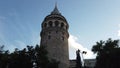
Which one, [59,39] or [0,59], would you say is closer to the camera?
[0,59]

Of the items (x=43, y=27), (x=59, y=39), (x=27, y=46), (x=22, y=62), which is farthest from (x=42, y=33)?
(x=22, y=62)

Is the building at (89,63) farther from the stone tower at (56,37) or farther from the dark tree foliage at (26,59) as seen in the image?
the dark tree foliage at (26,59)

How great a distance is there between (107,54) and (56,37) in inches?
655

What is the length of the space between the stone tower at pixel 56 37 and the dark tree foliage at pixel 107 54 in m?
9.48

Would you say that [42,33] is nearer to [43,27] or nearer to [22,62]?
[43,27]

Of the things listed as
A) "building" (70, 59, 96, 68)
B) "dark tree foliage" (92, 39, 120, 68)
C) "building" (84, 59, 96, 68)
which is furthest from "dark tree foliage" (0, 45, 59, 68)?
"building" (84, 59, 96, 68)

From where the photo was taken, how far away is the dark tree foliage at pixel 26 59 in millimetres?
33031

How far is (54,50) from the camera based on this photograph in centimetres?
4559

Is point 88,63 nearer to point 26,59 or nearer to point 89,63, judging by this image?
point 89,63

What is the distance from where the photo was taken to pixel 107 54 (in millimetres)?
34688

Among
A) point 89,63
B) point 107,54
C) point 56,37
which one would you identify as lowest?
point 89,63

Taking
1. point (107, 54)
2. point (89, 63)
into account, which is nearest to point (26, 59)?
point (107, 54)

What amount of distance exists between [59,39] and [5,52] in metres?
15.6

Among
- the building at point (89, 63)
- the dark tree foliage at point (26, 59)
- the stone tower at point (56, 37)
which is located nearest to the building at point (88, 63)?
the building at point (89, 63)
